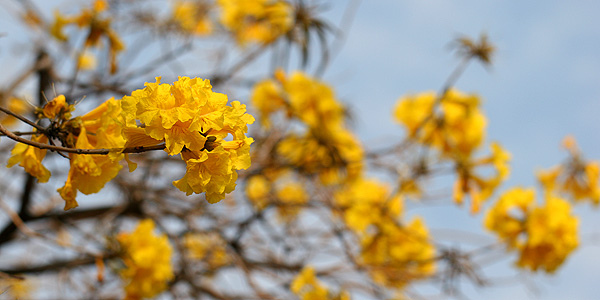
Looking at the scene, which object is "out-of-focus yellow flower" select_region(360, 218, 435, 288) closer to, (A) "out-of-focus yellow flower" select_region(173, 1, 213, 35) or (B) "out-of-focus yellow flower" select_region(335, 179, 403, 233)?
(B) "out-of-focus yellow flower" select_region(335, 179, 403, 233)

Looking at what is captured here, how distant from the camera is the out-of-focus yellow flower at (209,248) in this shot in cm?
262

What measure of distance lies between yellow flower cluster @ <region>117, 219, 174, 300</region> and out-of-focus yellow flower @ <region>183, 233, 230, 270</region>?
1.16 feet

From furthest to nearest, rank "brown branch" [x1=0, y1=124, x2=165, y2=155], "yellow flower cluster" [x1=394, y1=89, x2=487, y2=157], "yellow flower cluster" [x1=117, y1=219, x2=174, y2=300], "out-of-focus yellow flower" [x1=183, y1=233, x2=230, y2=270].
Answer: "yellow flower cluster" [x1=394, y1=89, x2=487, y2=157]
"out-of-focus yellow flower" [x1=183, y1=233, x2=230, y2=270]
"yellow flower cluster" [x1=117, y1=219, x2=174, y2=300]
"brown branch" [x1=0, y1=124, x2=165, y2=155]

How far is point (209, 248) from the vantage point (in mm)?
2730

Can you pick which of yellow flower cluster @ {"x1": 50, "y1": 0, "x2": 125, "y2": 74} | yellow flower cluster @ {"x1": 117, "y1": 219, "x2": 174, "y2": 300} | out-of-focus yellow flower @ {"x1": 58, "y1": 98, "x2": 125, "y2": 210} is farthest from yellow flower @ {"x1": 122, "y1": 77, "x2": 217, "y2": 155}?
yellow flower cluster @ {"x1": 50, "y1": 0, "x2": 125, "y2": 74}

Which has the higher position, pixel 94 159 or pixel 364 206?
pixel 364 206

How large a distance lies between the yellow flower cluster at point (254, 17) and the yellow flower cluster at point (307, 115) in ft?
0.95

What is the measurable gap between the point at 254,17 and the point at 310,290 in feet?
6.03

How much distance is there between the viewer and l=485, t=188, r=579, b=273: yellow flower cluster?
2.82 m

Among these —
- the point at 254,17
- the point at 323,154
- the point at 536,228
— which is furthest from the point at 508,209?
the point at 254,17

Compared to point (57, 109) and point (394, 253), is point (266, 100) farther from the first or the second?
point (57, 109)

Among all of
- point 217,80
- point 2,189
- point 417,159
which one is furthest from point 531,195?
point 2,189

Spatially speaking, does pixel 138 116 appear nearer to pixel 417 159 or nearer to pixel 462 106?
pixel 417 159

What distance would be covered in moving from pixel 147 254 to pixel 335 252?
46.1 inches
